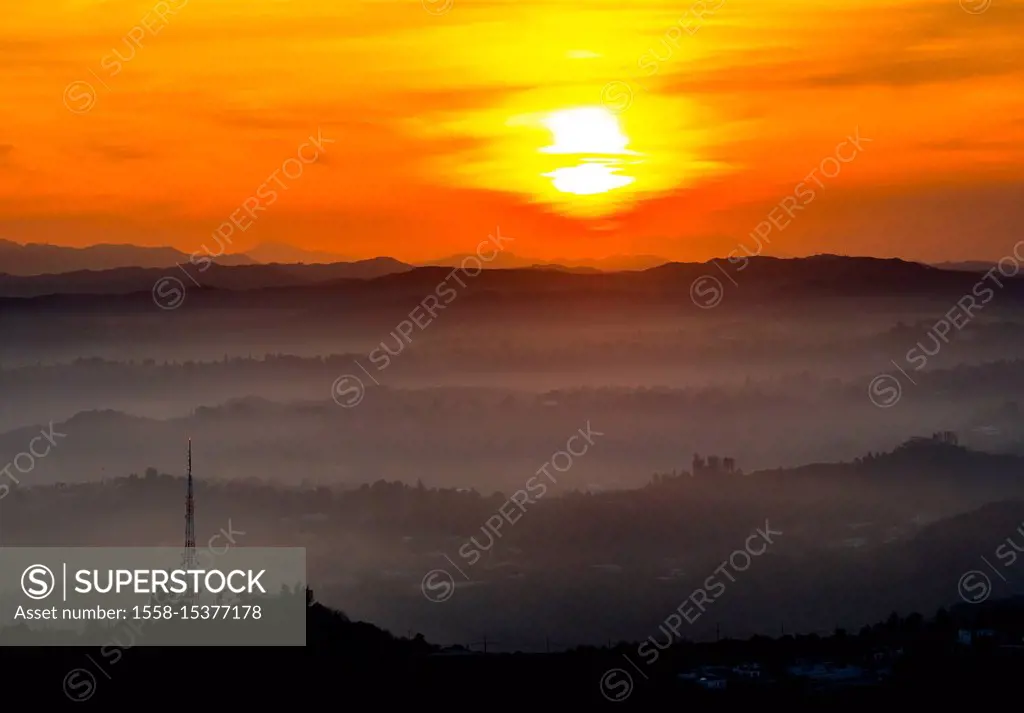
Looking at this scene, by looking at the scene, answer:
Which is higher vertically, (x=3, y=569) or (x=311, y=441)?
(x=311, y=441)

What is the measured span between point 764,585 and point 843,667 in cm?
2886

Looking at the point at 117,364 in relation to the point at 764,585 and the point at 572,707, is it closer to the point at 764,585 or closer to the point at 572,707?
the point at 764,585

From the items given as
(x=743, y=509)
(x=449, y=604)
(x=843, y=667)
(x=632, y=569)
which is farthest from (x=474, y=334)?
(x=843, y=667)

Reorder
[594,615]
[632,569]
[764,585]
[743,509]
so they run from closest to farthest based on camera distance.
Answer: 1. [594,615]
2. [764,585]
3. [632,569]
4. [743,509]

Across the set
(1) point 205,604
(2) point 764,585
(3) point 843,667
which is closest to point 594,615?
(2) point 764,585

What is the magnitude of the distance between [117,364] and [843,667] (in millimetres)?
119456

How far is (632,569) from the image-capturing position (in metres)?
74.3

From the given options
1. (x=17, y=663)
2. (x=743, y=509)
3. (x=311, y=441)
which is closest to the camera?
(x=17, y=663)

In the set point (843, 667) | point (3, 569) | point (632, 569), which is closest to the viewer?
point (843, 667)

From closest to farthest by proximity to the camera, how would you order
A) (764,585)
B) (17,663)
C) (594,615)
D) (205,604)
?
(17,663)
(205,604)
(594,615)
(764,585)

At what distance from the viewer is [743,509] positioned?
92.0 metres

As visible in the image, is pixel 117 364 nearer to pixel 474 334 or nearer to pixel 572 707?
pixel 474 334

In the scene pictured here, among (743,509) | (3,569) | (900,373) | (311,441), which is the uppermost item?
(900,373)

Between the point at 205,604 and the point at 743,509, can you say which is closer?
the point at 205,604
